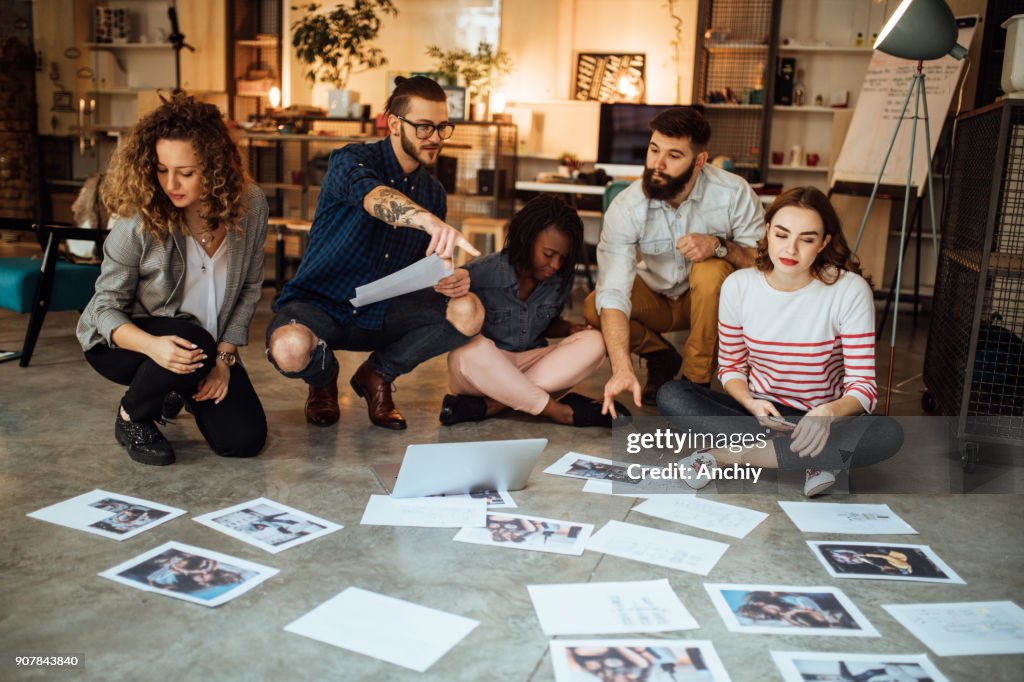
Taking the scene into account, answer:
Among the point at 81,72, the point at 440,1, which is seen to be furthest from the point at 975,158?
the point at 81,72

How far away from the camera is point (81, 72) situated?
8.48m

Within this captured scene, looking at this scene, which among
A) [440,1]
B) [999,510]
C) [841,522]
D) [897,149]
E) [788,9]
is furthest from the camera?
[440,1]

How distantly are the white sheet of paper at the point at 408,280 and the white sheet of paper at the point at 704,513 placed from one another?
2.81ft

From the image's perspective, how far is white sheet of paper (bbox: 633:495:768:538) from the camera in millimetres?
2363

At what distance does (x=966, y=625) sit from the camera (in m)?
1.87

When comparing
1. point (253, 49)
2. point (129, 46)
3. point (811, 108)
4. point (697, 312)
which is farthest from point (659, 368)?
point (129, 46)

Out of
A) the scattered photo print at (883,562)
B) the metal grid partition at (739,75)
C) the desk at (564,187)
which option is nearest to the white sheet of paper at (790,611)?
the scattered photo print at (883,562)

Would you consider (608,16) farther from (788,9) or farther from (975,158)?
(975,158)

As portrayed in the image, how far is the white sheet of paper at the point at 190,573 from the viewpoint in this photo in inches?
73.9

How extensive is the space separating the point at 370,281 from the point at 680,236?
1.11 meters

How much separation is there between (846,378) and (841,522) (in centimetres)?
43

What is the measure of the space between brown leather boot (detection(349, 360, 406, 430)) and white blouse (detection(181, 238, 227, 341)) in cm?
62

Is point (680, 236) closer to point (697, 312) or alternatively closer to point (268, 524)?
point (697, 312)

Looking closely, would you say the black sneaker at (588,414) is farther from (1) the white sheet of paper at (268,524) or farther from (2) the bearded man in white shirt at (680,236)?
(1) the white sheet of paper at (268,524)
